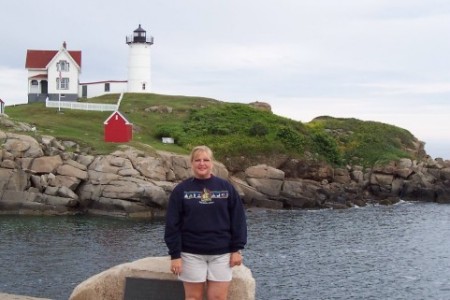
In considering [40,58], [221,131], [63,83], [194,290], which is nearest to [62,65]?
[63,83]

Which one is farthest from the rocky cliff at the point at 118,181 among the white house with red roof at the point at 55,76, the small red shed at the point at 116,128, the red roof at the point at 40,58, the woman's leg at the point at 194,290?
the woman's leg at the point at 194,290

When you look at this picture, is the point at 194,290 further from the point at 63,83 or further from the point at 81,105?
the point at 63,83

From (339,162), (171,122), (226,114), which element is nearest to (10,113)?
(171,122)

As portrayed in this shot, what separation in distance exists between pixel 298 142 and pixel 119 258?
41.8 meters

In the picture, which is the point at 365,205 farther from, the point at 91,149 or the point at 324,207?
the point at 91,149

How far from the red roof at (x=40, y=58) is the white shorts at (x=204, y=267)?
82.0 metres

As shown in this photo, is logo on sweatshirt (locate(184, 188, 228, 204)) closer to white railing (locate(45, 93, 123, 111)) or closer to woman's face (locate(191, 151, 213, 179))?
woman's face (locate(191, 151, 213, 179))

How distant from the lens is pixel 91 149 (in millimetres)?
60438

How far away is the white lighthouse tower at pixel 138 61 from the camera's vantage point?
98.1 m

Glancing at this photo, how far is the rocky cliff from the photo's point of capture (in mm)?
54438

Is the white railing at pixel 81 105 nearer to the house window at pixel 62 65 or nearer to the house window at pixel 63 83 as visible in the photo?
the house window at pixel 63 83

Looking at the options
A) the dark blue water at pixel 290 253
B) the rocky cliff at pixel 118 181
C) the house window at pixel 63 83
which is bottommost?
the dark blue water at pixel 290 253

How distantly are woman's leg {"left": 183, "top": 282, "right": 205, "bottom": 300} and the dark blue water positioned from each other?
19067 mm

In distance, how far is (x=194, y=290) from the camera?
421 inches
